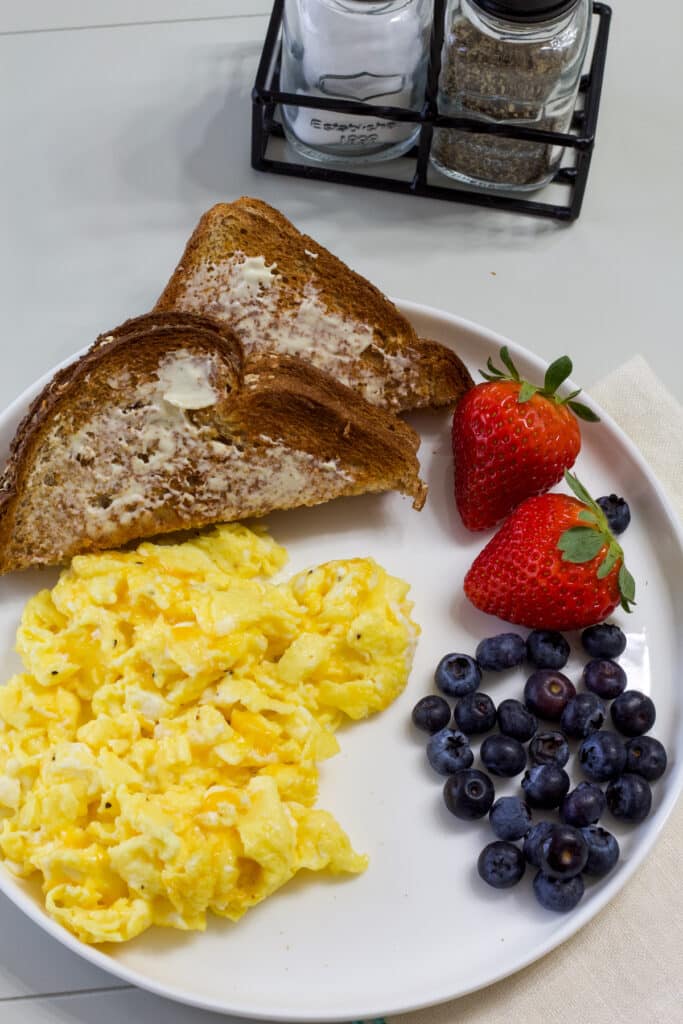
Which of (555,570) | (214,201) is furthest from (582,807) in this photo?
(214,201)

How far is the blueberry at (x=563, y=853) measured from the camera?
6.23 ft

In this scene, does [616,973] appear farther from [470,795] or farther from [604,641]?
[604,641]

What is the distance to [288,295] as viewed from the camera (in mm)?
2275

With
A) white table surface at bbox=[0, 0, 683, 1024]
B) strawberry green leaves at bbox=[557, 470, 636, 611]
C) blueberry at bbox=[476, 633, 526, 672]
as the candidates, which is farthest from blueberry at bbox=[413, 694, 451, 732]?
white table surface at bbox=[0, 0, 683, 1024]

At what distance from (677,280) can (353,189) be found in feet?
2.51

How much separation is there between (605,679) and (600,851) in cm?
30

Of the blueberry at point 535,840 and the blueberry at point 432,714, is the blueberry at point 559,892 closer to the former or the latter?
the blueberry at point 535,840

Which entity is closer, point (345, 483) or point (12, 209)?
point (345, 483)

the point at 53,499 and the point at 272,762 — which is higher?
the point at 53,499

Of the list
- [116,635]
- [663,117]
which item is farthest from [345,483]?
[663,117]

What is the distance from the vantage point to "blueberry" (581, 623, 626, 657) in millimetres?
2121

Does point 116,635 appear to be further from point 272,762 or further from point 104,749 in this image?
point 272,762

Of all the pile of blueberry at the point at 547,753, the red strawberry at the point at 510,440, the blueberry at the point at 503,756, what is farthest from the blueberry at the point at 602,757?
the red strawberry at the point at 510,440

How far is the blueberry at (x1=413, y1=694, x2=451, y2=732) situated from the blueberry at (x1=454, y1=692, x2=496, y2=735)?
2 centimetres
